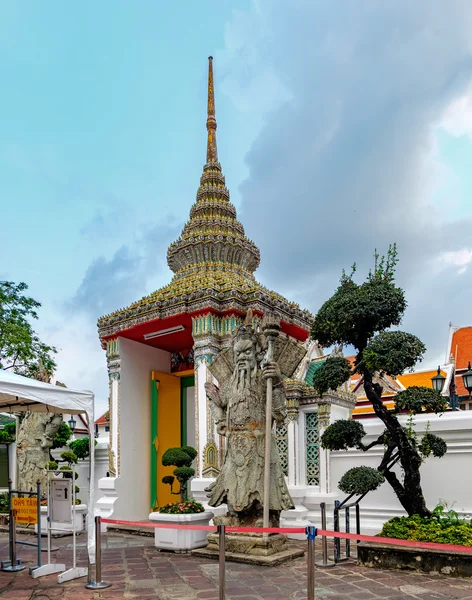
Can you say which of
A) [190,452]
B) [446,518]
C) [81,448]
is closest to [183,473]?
[190,452]

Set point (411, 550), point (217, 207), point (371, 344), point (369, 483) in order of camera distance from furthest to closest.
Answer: point (217, 207) < point (371, 344) < point (369, 483) < point (411, 550)

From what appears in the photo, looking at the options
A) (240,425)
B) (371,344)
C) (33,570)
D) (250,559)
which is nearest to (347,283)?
(371,344)

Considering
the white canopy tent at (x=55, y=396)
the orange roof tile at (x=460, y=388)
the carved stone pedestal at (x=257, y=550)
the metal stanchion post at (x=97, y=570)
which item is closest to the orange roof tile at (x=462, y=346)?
the orange roof tile at (x=460, y=388)

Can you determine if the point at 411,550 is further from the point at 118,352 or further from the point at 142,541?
the point at 118,352

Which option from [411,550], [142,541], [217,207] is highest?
[217,207]

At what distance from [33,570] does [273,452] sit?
3.32 metres

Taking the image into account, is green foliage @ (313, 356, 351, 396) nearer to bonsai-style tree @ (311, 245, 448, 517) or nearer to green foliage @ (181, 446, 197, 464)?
bonsai-style tree @ (311, 245, 448, 517)

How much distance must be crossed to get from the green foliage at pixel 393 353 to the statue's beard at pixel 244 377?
1.53 m

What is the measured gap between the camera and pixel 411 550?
6434 millimetres

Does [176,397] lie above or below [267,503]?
above

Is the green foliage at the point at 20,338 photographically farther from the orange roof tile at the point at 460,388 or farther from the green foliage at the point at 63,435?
the orange roof tile at the point at 460,388

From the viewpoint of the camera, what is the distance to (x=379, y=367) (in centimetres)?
708

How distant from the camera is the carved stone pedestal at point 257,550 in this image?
23.1 ft

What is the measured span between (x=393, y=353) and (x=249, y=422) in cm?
217
